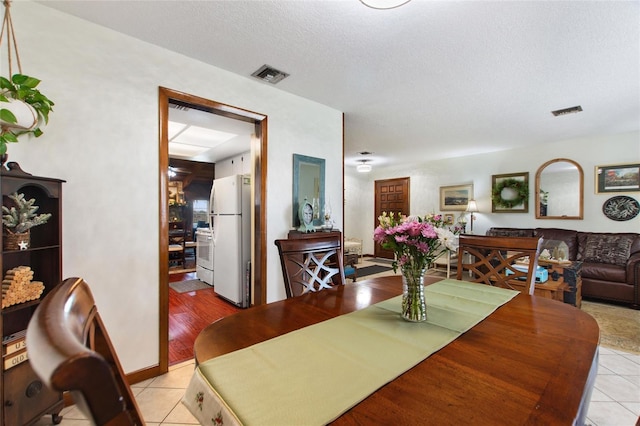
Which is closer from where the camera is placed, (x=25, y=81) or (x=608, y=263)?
(x=25, y=81)

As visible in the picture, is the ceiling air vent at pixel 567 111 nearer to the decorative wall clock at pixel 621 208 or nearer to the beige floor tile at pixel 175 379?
the decorative wall clock at pixel 621 208

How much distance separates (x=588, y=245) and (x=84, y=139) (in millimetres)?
6040

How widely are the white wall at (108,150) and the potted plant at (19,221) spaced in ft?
0.78

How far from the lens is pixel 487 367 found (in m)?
0.79

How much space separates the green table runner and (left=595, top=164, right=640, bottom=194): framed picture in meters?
4.85

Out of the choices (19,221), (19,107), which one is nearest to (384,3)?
(19,107)

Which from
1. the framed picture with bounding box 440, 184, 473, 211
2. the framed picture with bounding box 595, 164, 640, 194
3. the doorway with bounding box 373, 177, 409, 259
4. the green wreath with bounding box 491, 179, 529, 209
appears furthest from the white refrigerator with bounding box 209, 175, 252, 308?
the framed picture with bounding box 595, 164, 640, 194

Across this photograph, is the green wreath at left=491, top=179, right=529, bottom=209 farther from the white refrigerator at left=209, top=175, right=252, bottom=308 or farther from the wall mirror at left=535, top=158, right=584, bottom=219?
the white refrigerator at left=209, top=175, right=252, bottom=308

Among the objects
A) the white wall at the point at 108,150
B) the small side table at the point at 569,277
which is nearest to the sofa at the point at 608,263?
the small side table at the point at 569,277

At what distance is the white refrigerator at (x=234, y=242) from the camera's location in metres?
3.54

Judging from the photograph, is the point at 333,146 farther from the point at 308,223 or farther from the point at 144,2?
the point at 144,2

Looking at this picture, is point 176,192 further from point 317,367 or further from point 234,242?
point 317,367

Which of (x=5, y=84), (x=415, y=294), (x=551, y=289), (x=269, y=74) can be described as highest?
(x=269, y=74)

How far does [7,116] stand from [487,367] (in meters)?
2.24
